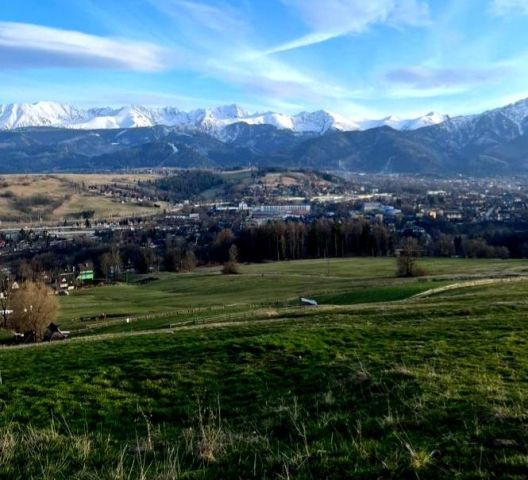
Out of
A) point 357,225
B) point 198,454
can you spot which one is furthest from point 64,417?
point 357,225

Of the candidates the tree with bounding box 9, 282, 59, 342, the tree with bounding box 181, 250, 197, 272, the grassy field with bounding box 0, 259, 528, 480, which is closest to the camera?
the grassy field with bounding box 0, 259, 528, 480

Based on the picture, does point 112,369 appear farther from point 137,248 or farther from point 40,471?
point 137,248

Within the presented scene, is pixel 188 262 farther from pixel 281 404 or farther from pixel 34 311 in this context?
pixel 281 404

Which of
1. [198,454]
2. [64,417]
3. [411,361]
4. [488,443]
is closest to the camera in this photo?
[488,443]

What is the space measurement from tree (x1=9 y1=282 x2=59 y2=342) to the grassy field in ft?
111

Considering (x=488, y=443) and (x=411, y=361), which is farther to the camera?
(x=411, y=361)

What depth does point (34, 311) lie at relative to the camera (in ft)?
197

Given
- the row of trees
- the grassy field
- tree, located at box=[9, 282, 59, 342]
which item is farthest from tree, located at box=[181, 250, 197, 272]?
the grassy field

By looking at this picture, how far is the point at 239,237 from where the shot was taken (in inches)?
6319

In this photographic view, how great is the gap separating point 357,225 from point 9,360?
5323 inches

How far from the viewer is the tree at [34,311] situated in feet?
196

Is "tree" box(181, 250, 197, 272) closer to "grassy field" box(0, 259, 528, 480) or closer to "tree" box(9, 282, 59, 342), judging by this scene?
"tree" box(9, 282, 59, 342)

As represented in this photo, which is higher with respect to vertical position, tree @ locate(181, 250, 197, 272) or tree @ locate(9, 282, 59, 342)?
tree @ locate(9, 282, 59, 342)

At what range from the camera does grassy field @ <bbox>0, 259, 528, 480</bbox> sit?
9758 millimetres
